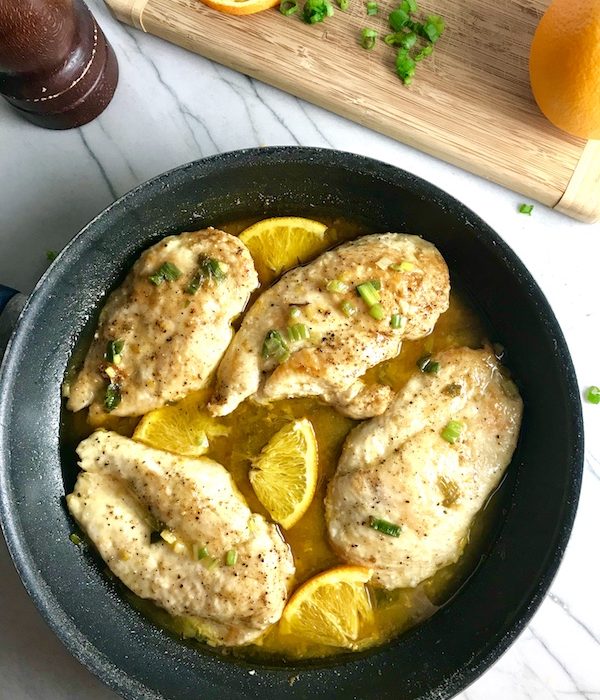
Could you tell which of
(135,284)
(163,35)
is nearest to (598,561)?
(135,284)

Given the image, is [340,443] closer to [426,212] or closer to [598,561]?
[426,212]

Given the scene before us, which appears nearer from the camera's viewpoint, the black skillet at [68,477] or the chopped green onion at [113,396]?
the black skillet at [68,477]

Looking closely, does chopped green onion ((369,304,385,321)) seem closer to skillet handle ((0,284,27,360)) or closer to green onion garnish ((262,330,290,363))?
green onion garnish ((262,330,290,363))

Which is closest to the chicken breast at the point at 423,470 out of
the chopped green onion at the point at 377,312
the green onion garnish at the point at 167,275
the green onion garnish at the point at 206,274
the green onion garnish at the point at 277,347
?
the chopped green onion at the point at 377,312

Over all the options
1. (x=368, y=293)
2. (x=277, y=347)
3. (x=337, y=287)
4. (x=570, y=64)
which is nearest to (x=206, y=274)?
(x=277, y=347)

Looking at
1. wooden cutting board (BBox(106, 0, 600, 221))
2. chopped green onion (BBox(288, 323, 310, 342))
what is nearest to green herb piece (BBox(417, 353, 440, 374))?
chopped green onion (BBox(288, 323, 310, 342))

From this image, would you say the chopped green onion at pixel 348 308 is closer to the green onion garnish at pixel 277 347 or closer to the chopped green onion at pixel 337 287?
the chopped green onion at pixel 337 287
